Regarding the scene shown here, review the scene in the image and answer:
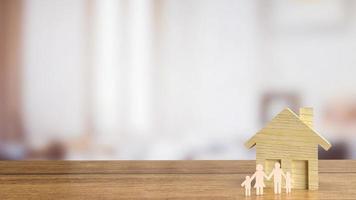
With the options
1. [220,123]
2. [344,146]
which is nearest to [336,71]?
[344,146]

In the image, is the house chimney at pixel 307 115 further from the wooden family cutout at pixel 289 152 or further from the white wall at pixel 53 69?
the white wall at pixel 53 69

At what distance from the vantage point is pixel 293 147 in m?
0.91

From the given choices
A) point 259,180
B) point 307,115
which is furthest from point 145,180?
point 307,115

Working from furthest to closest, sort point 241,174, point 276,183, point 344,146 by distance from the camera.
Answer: point 344,146 < point 241,174 < point 276,183

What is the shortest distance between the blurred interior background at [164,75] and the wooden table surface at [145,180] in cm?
6

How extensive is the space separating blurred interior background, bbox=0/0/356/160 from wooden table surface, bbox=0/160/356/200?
0.21 ft

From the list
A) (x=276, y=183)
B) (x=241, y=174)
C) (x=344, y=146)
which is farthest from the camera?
(x=344, y=146)

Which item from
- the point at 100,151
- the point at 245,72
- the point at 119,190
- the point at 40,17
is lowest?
the point at 119,190

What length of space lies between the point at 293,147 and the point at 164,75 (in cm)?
51

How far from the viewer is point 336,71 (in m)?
1.30

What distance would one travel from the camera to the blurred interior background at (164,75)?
4.25 ft

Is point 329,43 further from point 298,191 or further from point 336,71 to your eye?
point 298,191

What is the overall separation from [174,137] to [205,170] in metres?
0.16

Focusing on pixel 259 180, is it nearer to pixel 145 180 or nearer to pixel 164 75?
pixel 145 180
